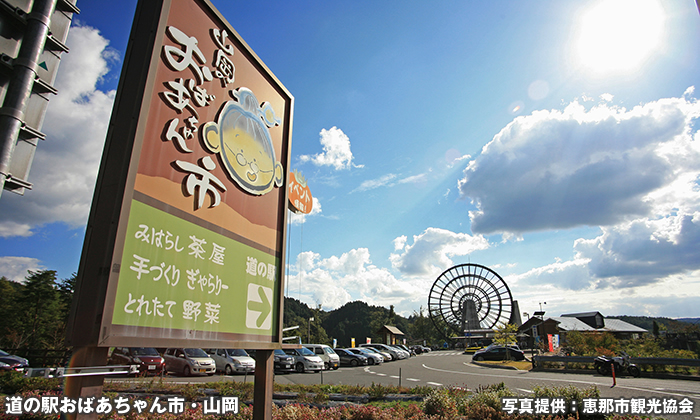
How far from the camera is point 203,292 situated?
11.6 ft

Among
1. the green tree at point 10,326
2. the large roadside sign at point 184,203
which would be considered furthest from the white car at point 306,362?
the green tree at point 10,326

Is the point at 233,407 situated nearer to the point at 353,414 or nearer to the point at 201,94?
the point at 353,414

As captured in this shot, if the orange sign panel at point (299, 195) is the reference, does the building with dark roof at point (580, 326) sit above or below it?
below

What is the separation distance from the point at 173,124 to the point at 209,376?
50.4 ft

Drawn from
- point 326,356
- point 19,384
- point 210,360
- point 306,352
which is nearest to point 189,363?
point 210,360

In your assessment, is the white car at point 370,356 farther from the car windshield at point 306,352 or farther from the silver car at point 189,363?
the silver car at point 189,363

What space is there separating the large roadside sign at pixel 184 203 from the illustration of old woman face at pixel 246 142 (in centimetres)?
2

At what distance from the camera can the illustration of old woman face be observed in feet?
13.0

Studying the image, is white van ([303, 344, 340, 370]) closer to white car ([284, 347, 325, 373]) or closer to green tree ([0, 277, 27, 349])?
white car ([284, 347, 325, 373])

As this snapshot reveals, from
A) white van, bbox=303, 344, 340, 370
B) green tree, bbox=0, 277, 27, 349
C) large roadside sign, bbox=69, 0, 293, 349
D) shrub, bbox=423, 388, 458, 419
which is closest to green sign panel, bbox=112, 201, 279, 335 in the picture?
large roadside sign, bbox=69, 0, 293, 349

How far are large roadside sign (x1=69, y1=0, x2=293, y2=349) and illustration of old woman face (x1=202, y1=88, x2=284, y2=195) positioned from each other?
0.02 m

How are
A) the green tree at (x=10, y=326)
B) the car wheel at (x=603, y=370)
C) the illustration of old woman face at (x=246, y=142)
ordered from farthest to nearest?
the green tree at (x=10, y=326) → the car wheel at (x=603, y=370) → the illustration of old woman face at (x=246, y=142)

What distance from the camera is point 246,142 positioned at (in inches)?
177

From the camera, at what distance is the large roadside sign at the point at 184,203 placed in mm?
2709
